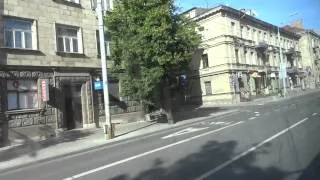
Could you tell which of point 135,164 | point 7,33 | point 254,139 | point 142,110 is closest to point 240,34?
point 142,110

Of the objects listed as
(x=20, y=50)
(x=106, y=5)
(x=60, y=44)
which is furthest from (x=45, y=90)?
(x=106, y=5)

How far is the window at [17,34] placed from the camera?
2108 cm

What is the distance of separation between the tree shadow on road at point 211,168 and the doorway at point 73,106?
1413 cm

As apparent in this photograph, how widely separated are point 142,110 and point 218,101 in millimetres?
19306

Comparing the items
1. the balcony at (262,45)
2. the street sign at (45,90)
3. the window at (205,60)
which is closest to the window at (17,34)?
the street sign at (45,90)

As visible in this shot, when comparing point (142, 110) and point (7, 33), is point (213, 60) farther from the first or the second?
point (7, 33)

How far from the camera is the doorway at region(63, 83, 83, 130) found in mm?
24078

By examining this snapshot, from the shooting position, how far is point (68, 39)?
2459 cm

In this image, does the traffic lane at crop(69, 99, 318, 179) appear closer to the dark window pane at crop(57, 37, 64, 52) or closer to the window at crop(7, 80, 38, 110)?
the window at crop(7, 80, 38, 110)

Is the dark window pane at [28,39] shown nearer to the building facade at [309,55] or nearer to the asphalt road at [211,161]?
the asphalt road at [211,161]

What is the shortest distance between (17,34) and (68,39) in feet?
11.7

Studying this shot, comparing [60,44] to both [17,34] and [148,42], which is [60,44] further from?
[148,42]

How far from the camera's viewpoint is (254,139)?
1302 cm

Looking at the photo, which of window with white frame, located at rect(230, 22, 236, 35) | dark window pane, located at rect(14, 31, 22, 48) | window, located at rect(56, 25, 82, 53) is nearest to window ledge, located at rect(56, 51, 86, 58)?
window, located at rect(56, 25, 82, 53)
